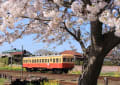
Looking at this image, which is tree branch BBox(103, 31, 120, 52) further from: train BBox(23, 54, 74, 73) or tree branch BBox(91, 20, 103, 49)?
train BBox(23, 54, 74, 73)

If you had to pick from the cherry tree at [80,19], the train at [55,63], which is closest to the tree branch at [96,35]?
the cherry tree at [80,19]

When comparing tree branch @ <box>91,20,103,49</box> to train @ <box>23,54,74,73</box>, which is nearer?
tree branch @ <box>91,20,103,49</box>

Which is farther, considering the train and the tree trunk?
the train

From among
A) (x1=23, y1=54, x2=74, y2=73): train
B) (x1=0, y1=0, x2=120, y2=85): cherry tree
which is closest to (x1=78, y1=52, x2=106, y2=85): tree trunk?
(x1=0, y1=0, x2=120, y2=85): cherry tree

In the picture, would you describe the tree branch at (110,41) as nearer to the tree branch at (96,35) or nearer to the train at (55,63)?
the tree branch at (96,35)

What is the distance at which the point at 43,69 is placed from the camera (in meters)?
25.5

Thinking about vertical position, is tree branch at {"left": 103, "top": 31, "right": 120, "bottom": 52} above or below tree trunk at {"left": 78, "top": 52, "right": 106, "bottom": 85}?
above

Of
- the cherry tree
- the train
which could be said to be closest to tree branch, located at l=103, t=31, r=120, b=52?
the cherry tree

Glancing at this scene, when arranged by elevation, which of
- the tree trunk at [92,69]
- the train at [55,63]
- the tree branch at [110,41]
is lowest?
the train at [55,63]

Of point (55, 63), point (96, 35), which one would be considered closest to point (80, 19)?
point (96, 35)

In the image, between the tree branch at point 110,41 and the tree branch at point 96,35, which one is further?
the tree branch at point 96,35

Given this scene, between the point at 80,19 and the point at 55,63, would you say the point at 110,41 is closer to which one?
the point at 80,19

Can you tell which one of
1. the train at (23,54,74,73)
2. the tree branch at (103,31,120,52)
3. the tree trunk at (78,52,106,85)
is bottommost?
the train at (23,54,74,73)

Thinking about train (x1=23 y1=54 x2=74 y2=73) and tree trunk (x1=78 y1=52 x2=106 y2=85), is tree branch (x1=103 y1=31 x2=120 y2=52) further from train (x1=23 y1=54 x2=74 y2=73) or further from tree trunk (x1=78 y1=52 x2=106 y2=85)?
train (x1=23 y1=54 x2=74 y2=73)
